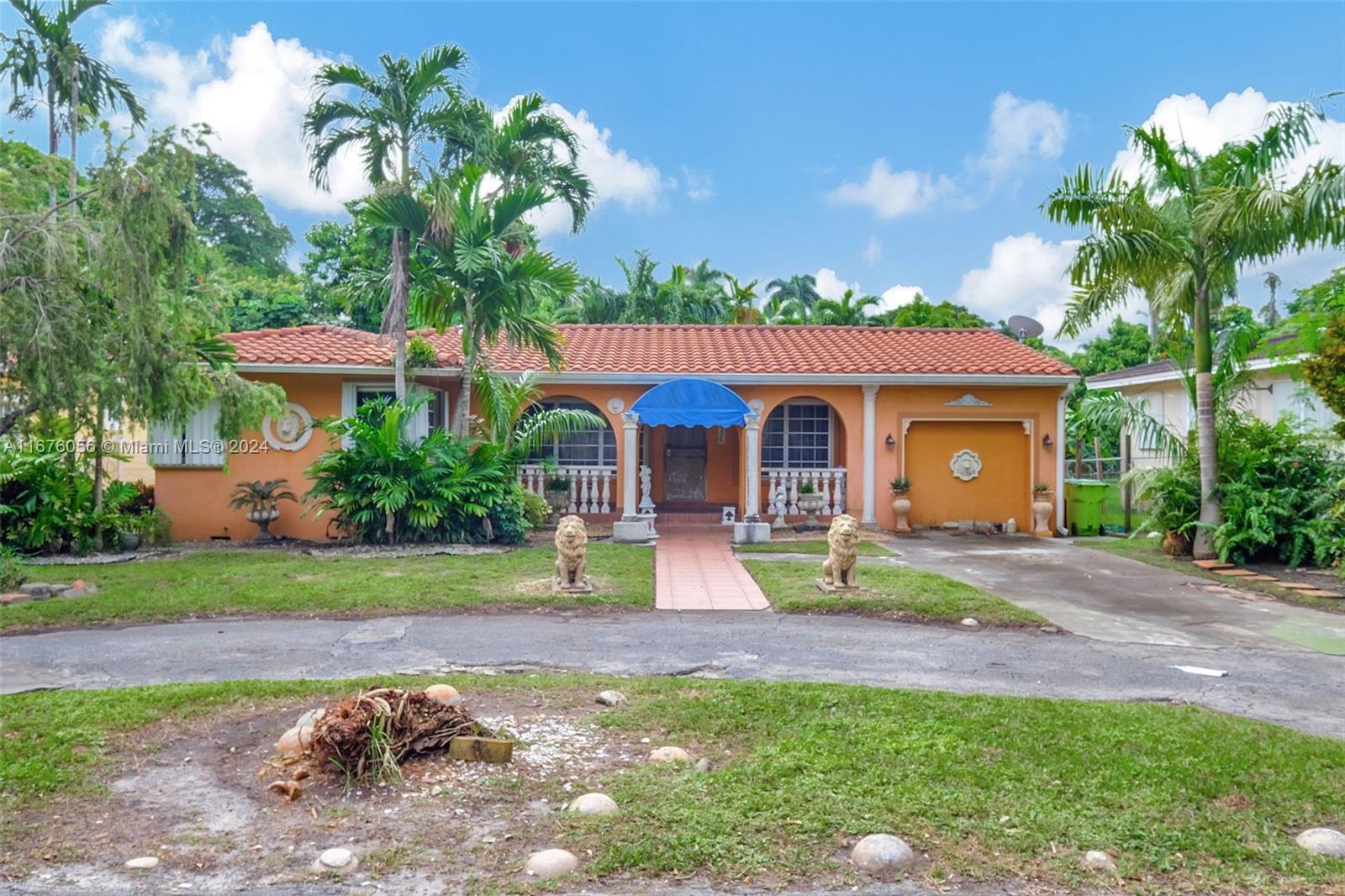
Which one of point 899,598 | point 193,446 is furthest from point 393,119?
point 899,598

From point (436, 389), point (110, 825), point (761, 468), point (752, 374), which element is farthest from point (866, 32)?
point (110, 825)

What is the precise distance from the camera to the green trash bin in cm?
1535

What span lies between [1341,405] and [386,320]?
1166cm

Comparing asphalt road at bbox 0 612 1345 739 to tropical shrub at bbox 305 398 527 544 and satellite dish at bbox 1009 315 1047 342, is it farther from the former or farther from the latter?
satellite dish at bbox 1009 315 1047 342

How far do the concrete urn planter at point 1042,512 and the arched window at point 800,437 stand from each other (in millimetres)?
3742

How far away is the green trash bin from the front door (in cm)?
684

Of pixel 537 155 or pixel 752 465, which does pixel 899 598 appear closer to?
pixel 752 465

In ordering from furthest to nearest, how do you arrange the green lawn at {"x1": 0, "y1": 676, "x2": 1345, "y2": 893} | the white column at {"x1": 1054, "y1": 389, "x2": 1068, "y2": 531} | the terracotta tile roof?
the white column at {"x1": 1054, "y1": 389, "x2": 1068, "y2": 531}, the terracotta tile roof, the green lawn at {"x1": 0, "y1": 676, "x2": 1345, "y2": 893}

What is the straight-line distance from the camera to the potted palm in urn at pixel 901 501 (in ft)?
49.0

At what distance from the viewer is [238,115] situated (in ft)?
38.2

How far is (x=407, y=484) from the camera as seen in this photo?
11.7 m

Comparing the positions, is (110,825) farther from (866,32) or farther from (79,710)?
(866,32)

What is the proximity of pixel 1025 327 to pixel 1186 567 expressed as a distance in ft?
36.1

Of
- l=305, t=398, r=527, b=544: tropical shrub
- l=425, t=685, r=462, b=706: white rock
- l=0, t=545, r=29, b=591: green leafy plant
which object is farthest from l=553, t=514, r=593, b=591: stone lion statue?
l=0, t=545, r=29, b=591: green leafy plant
